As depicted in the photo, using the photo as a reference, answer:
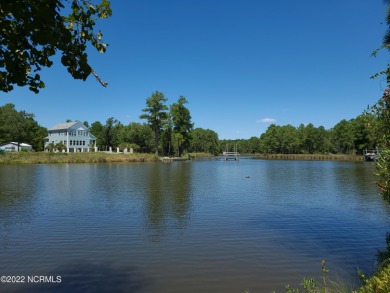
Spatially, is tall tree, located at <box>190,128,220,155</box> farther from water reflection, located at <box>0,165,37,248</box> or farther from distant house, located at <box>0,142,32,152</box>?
water reflection, located at <box>0,165,37,248</box>

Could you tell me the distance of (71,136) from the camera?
85062mm

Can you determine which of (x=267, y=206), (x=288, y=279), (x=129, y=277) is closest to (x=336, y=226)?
(x=267, y=206)

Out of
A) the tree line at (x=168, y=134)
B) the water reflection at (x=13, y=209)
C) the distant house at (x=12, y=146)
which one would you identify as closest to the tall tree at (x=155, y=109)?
the tree line at (x=168, y=134)

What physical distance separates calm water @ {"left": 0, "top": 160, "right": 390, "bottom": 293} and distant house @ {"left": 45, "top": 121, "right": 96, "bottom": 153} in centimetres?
6723

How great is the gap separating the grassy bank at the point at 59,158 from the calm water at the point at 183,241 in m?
44.6

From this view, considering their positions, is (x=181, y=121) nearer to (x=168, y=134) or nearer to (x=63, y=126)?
(x=168, y=134)

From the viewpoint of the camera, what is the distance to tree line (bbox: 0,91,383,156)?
86438 mm

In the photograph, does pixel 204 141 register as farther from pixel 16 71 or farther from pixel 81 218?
pixel 16 71

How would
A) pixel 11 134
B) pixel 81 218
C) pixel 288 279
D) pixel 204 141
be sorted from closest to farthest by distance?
1. pixel 288 279
2. pixel 81 218
3. pixel 11 134
4. pixel 204 141

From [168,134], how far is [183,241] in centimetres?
8823

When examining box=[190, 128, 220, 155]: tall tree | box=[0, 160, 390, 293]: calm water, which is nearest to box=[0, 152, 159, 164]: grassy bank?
box=[0, 160, 390, 293]: calm water

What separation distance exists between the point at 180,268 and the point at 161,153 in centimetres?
9566

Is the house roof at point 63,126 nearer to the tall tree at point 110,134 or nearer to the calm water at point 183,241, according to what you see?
the tall tree at point 110,134

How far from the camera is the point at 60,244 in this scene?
437 inches
